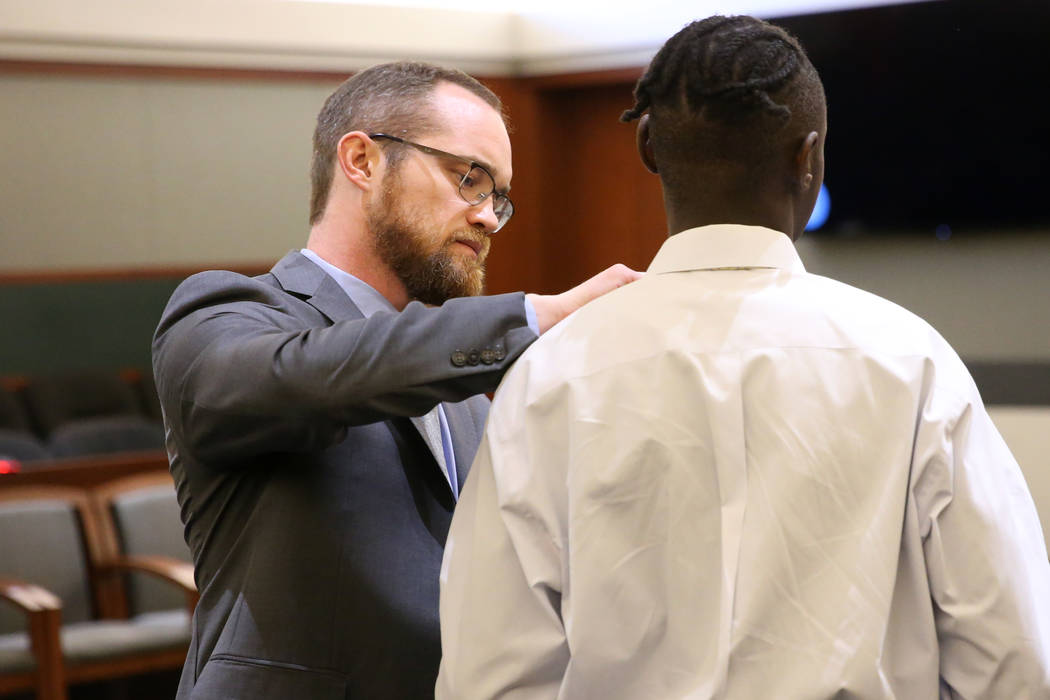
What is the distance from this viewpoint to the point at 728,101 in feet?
3.54

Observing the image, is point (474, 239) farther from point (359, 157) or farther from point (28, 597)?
point (28, 597)

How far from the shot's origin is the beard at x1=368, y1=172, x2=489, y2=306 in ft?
5.09

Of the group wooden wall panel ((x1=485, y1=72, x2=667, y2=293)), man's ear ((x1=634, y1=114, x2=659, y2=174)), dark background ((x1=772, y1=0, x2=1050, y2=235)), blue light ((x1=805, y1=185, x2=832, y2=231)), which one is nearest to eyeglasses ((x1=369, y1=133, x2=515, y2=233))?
man's ear ((x1=634, y1=114, x2=659, y2=174))

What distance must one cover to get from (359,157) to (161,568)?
258 centimetres

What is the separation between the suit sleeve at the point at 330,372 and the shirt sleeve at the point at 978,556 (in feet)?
1.33

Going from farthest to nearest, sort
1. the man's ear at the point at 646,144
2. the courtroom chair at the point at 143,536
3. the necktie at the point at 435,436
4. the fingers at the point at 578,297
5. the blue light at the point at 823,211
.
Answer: the blue light at the point at 823,211, the courtroom chair at the point at 143,536, the necktie at the point at 435,436, the fingers at the point at 578,297, the man's ear at the point at 646,144

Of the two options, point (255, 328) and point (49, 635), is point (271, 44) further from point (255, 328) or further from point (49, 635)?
point (255, 328)

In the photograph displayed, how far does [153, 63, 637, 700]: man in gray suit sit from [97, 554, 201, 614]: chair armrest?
2.28 metres

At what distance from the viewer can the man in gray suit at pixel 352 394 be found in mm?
1227

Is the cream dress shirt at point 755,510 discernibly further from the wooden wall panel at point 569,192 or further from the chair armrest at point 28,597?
the wooden wall panel at point 569,192

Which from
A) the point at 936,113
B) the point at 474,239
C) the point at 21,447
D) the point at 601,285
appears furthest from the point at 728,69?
the point at 21,447

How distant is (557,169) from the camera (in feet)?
17.7

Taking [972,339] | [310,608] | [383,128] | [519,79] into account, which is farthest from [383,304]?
[519,79]

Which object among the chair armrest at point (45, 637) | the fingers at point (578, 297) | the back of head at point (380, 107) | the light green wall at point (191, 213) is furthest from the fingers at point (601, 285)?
the light green wall at point (191, 213)
